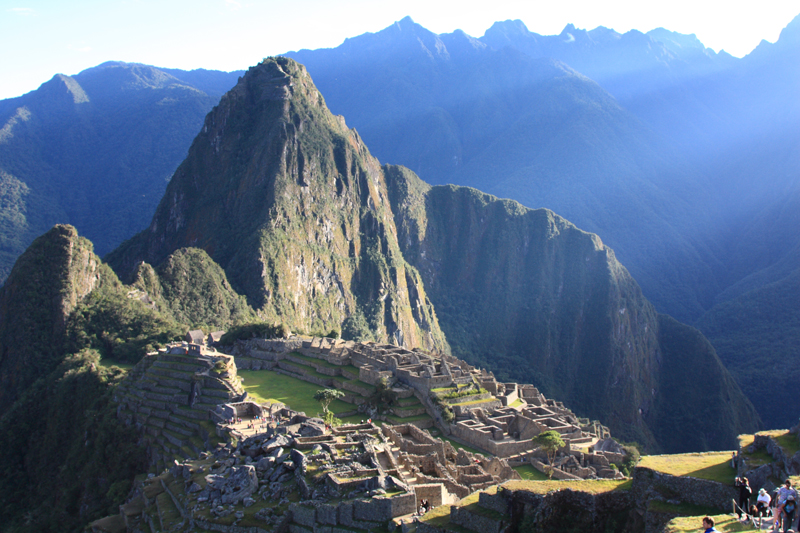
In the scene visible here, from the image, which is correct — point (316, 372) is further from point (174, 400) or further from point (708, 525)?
point (708, 525)

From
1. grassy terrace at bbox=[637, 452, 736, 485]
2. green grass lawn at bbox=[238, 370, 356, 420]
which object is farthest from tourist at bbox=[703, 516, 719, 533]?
green grass lawn at bbox=[238, 370, 356, 420]

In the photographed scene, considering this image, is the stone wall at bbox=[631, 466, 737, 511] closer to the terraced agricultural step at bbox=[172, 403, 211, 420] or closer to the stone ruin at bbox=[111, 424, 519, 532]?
the stone ruin at bbox=[111, 424, 519, 532]

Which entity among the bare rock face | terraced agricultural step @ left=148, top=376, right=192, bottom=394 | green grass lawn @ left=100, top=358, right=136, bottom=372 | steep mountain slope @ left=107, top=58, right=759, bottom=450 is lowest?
terraced agricultural step @ left=148, top=376, right=192, bottom=394

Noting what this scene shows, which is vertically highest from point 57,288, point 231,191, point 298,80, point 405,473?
point 298,80

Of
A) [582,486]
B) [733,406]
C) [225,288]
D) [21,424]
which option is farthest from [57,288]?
[733,406]

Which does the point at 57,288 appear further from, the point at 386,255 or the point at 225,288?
the point at 386,255

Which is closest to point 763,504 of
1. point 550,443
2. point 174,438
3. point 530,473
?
point 530,473
